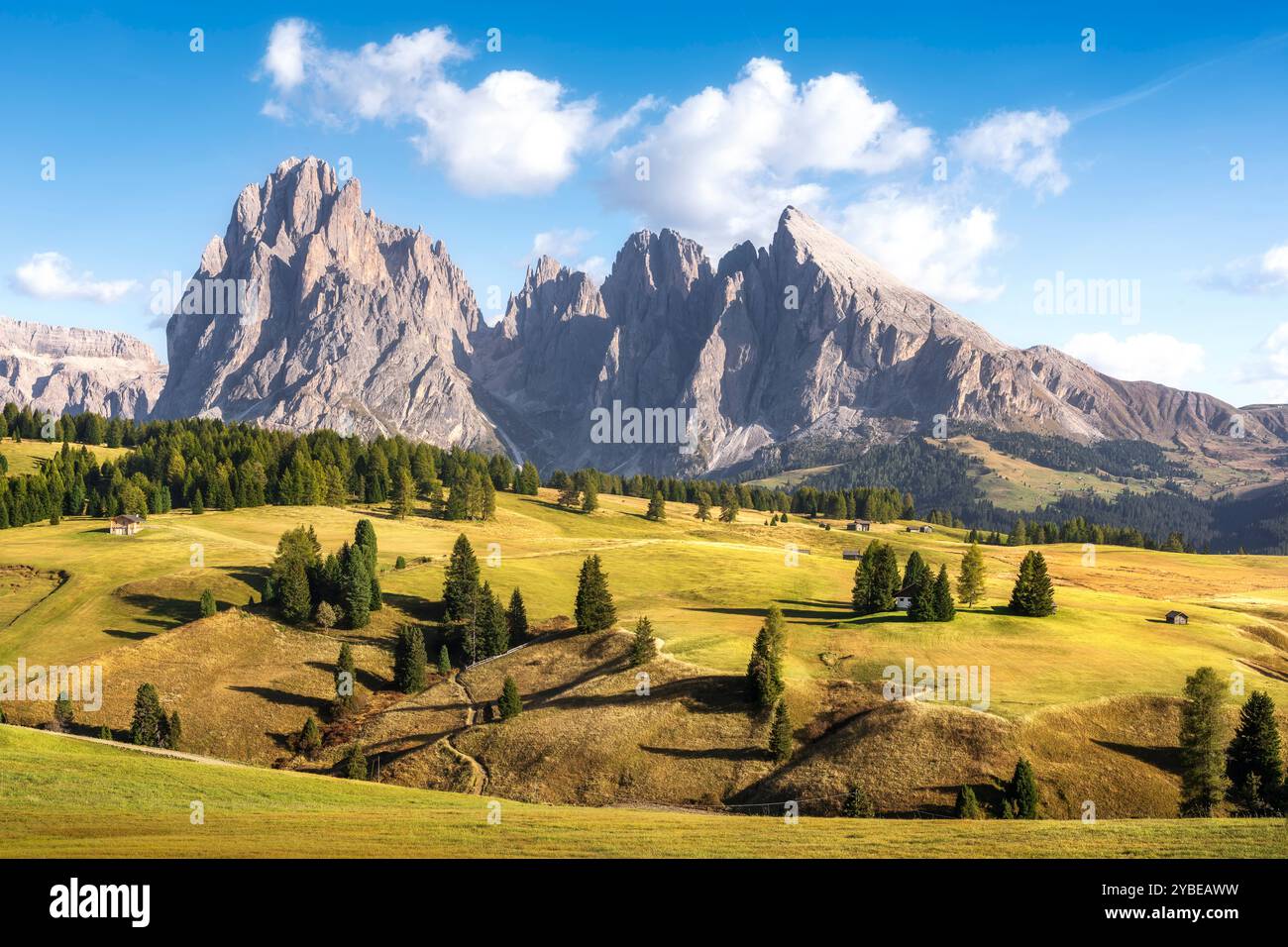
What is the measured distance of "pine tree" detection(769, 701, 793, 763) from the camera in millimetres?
60312

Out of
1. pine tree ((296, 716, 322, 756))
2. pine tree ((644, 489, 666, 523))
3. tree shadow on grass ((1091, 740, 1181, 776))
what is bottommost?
pine tree ((296, 716, 322, 756))

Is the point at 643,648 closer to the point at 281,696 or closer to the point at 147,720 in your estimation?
the point at 281,696

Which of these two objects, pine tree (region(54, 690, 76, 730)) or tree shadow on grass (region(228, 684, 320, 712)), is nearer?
pine tree (region(54, 690, 76, 730))

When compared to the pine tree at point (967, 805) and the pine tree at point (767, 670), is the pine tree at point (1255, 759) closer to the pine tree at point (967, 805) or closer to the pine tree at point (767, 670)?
the pine tree at point (967, 805)

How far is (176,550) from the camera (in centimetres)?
12019

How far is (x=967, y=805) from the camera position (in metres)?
49.4

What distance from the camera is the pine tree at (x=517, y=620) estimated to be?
97375 millimetres

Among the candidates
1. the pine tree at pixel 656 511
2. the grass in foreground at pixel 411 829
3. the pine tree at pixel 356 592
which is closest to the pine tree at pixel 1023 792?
the grass in foreground at pixel 411 829

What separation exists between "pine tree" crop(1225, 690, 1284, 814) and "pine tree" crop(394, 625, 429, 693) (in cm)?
7022

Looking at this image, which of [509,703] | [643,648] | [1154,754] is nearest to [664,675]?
[643,648]

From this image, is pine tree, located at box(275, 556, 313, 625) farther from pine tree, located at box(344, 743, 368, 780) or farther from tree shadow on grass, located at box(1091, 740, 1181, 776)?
tree shadow on grass, located at box(1091, 740, 1181, 776)

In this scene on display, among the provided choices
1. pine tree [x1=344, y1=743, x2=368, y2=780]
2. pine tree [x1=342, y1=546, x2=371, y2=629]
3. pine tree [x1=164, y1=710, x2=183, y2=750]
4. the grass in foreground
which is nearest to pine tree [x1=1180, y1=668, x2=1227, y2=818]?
the grass in foreground

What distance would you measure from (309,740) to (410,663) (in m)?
14.7
